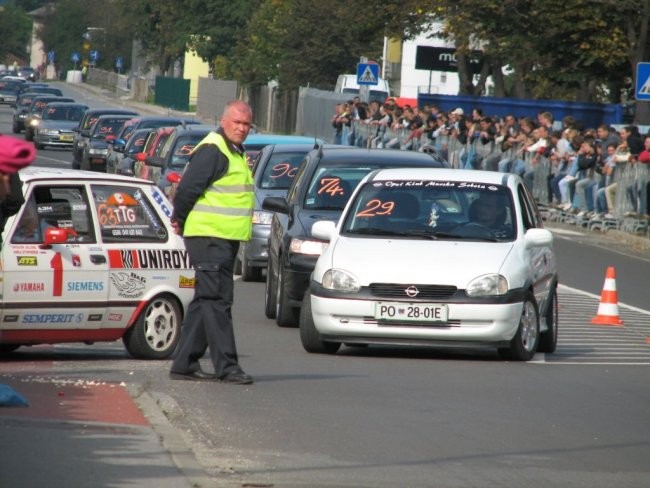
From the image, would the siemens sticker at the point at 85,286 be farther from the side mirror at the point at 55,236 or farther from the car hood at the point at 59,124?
the car hood at the point at 59,124

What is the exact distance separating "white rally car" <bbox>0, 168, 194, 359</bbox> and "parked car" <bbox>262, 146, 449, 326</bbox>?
2300mm

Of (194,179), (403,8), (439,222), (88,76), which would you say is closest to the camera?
(194,179)

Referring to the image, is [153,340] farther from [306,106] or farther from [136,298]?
[306,106]

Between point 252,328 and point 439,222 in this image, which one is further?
point 252,328

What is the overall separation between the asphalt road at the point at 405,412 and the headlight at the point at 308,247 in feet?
2.44

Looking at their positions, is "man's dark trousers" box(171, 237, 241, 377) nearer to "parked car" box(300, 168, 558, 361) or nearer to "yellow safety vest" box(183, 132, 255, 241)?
"yellow safety vest" box(183, 132, 255, 241)

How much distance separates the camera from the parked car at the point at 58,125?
57188mm

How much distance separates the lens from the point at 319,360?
42.9 ft

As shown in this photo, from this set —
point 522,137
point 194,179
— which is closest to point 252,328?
point 194,179

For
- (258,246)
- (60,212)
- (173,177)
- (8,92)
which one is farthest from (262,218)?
(8,92)

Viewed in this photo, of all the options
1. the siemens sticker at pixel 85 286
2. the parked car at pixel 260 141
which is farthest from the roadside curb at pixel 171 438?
the parked car at pixel 260 141

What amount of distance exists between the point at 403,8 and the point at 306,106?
62.3 ft

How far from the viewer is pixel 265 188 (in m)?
20.0

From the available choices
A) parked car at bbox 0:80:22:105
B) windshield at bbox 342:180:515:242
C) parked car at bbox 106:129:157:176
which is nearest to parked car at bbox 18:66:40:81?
parked car at bbox 0:80:22:105
